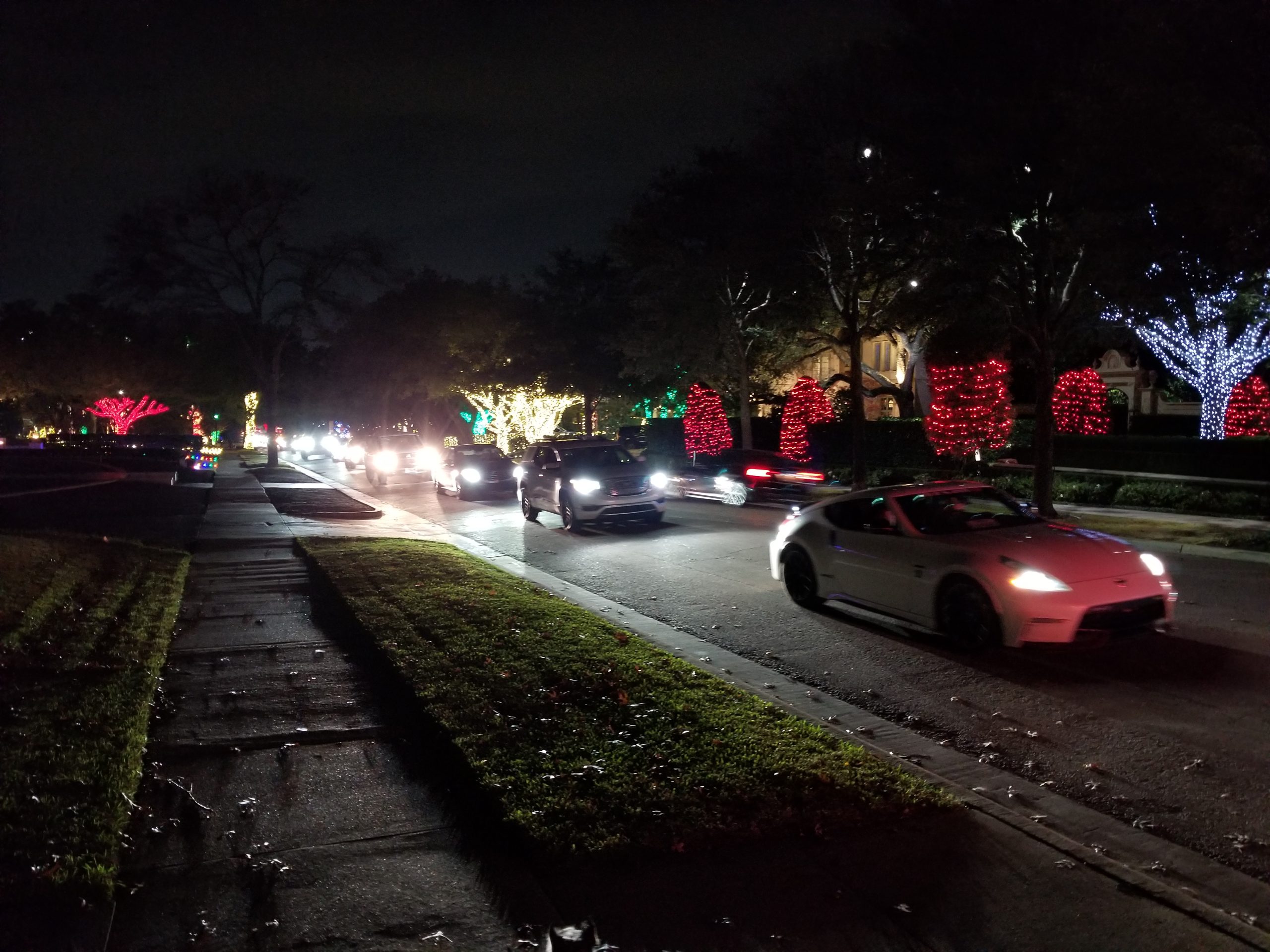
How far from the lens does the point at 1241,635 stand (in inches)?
367

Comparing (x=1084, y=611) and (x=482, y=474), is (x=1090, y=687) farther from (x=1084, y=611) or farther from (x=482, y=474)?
(x=482, y=474)

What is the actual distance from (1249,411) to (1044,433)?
55.5 feet

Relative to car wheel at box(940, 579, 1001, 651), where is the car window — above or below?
above

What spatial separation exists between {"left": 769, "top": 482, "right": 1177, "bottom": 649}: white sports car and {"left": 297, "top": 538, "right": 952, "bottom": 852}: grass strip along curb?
87.8 inches

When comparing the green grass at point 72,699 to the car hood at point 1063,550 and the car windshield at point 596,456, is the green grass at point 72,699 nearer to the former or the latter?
the car hood at point 1063,550

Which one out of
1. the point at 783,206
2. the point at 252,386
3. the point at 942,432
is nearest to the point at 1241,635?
the point at 783,206

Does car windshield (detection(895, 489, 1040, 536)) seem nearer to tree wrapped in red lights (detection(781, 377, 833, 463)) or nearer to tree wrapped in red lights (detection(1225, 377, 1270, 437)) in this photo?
tree wrapped in red lights (detection(1225, 377, 1270, 437))

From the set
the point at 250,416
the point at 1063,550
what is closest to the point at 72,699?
the point at 1063,550

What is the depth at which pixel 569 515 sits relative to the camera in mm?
19250

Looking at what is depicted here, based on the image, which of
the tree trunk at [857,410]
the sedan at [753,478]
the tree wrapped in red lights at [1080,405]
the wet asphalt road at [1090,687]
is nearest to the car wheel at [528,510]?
the sedan at [753,478]

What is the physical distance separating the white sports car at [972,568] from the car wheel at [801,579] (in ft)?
0.05

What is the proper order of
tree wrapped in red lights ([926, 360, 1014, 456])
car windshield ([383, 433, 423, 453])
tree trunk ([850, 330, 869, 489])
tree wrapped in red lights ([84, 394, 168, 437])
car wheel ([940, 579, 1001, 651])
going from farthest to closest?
tree wrapped in red lights ([84, 394, 168, 437]) → car windshield ([383, 433, 423, 453]) → tree wrapped in red lights ([926, 360, 1014, 456]) → tree trunk ([850, 330, 869, 489]) → car wheel ([940, 579, 1001, 651])

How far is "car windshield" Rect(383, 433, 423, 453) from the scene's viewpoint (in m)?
39.1

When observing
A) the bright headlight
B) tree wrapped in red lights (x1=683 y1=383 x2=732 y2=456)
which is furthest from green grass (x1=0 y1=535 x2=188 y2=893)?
tree wrapped in red lights (x1=683 y1=383 x2=732 y2=456)
